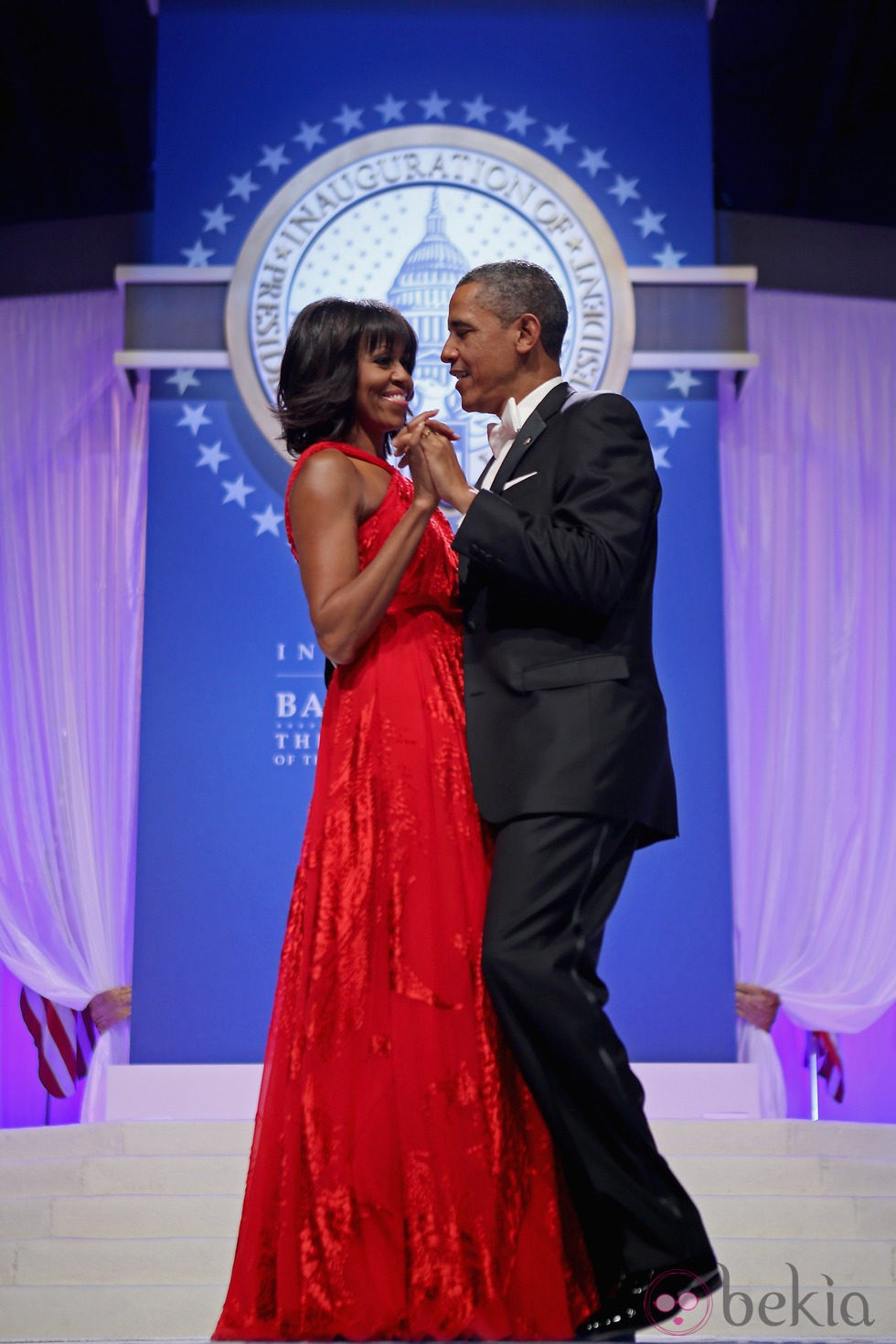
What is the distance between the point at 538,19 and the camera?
4969 millimetres

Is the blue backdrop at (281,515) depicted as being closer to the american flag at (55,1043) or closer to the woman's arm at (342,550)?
the american flag at (55,1043)

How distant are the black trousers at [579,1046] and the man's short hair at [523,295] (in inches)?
30.5

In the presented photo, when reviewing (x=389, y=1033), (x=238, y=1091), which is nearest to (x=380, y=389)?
(x=389, y=1033)

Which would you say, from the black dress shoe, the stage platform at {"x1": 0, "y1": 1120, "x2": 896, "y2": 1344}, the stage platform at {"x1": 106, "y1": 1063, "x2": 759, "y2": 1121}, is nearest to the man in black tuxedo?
the black dress shoe

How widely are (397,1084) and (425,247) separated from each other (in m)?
3.30

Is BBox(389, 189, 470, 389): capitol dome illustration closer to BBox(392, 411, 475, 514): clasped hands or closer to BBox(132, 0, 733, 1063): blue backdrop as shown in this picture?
BBox(132, 0, 733, 1063): blue backdrop

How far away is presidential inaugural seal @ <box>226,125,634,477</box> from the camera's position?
4.78 meters

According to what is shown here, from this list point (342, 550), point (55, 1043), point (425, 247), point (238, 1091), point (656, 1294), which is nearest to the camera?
point (656, 1294)

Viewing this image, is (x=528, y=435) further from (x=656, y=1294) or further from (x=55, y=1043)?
(x=55, y=1043)

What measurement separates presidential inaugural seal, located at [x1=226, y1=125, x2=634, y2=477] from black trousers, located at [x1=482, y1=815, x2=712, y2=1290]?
2.84 metres

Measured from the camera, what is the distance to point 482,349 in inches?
91.7

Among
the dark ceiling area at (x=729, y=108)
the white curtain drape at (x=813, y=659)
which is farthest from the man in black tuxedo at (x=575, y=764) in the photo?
the dark ceiling area at (x=729, y=108)

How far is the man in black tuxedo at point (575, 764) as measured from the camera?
76.5 inches

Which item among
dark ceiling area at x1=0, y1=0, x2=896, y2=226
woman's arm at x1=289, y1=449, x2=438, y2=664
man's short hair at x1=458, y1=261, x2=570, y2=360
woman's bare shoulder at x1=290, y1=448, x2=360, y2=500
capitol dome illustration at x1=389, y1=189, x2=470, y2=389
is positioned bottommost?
woman's arm at x1=289, y1=449, x2=438, y2=664
